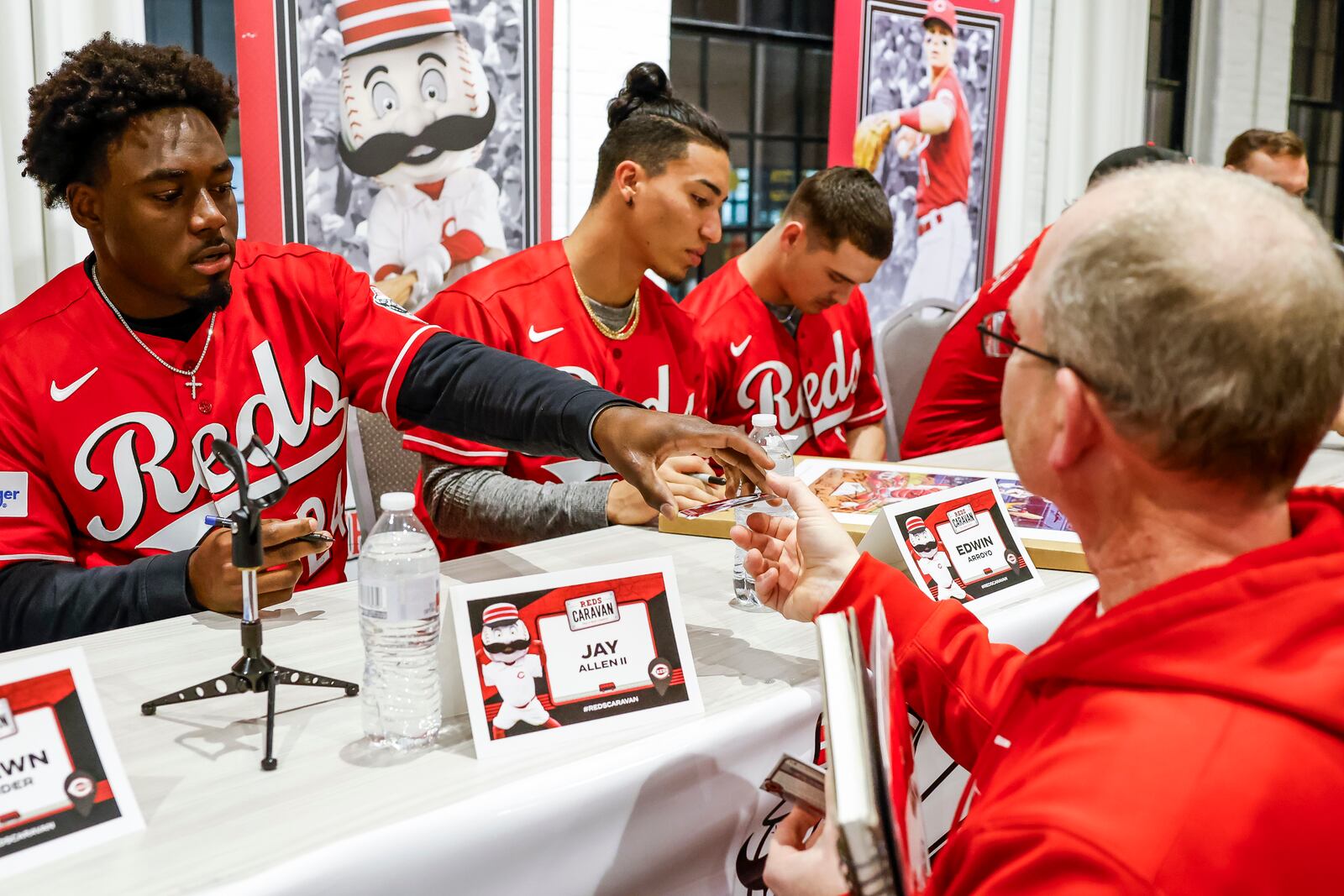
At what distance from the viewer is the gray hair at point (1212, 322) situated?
632 millimetres

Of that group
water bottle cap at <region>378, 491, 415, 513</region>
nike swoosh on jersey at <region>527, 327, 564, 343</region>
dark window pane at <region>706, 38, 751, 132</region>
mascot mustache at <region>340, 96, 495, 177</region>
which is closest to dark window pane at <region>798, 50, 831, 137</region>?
dark window pane at <region>706, 38, 751, 132</region>

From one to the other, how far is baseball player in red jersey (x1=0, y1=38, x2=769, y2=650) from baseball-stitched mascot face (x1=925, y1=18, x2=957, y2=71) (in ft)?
10.9

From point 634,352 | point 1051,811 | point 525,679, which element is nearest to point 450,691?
point 525,679

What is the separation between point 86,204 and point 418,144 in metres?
1.55

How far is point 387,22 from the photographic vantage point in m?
2.91

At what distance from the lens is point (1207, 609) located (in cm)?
64

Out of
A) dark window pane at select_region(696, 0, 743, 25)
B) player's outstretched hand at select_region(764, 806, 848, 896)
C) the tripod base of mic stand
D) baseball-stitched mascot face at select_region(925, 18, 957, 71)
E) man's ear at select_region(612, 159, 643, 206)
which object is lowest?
player's outstretched hand at select_region(764, 806, 848, 896)

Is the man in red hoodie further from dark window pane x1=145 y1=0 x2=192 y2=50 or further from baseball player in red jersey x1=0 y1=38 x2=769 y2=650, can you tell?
dark window pane x1=145 y1=0 x2=192 y2=50

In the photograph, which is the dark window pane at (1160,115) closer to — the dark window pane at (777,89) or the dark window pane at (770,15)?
the dark window pane at (777,89)

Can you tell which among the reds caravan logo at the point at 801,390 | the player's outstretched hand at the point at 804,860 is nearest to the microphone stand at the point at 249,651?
the player's outstretched hand at the point at 804,860

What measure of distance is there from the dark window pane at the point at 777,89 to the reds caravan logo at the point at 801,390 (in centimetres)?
199

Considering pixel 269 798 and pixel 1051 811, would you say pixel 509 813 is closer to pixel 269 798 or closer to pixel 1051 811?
pixel 269 798

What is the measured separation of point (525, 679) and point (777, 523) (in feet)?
1.28

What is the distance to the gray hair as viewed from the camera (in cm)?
63
